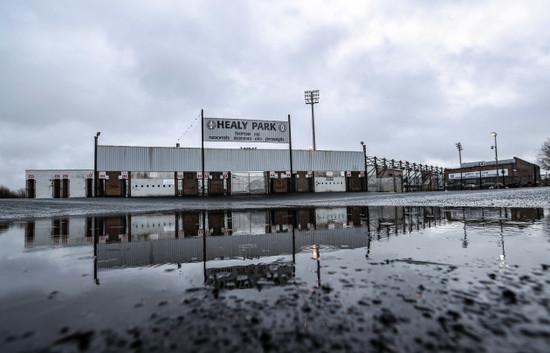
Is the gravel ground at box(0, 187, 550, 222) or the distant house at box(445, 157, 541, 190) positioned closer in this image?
the gravel ground at box(0, 187, 550, 222)

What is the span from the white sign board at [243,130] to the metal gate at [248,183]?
5.22 m

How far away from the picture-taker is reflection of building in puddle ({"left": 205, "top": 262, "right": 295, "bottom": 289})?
1691 millimetres

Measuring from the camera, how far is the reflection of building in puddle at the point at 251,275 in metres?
1.69

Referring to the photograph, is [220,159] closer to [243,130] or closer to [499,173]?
[243,130]

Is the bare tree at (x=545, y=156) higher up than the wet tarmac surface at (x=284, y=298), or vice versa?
the bare tree at (x=545, y=156)

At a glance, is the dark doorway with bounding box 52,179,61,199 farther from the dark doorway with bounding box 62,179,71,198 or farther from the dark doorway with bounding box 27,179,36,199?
the dark doorway with bounding box 27,179,36,199

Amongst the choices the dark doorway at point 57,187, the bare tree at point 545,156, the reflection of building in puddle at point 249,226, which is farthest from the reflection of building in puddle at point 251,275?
the bare tree at point 545,156

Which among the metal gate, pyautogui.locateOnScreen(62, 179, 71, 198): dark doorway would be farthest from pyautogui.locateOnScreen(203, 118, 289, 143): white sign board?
pyautogui.locateOnScreen(62, 179, 71, 198): dark doorway

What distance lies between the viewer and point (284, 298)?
142 centimetres

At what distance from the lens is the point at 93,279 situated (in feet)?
6.16

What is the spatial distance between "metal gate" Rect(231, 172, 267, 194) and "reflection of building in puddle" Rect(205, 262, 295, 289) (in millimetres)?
28378

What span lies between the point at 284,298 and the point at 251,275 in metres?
0.51

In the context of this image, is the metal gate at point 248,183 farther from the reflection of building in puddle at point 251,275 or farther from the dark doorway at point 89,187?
the reflection of building in puddle at point 251,275

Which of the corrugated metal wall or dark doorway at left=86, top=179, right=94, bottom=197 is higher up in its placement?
the corrugated metal wall
